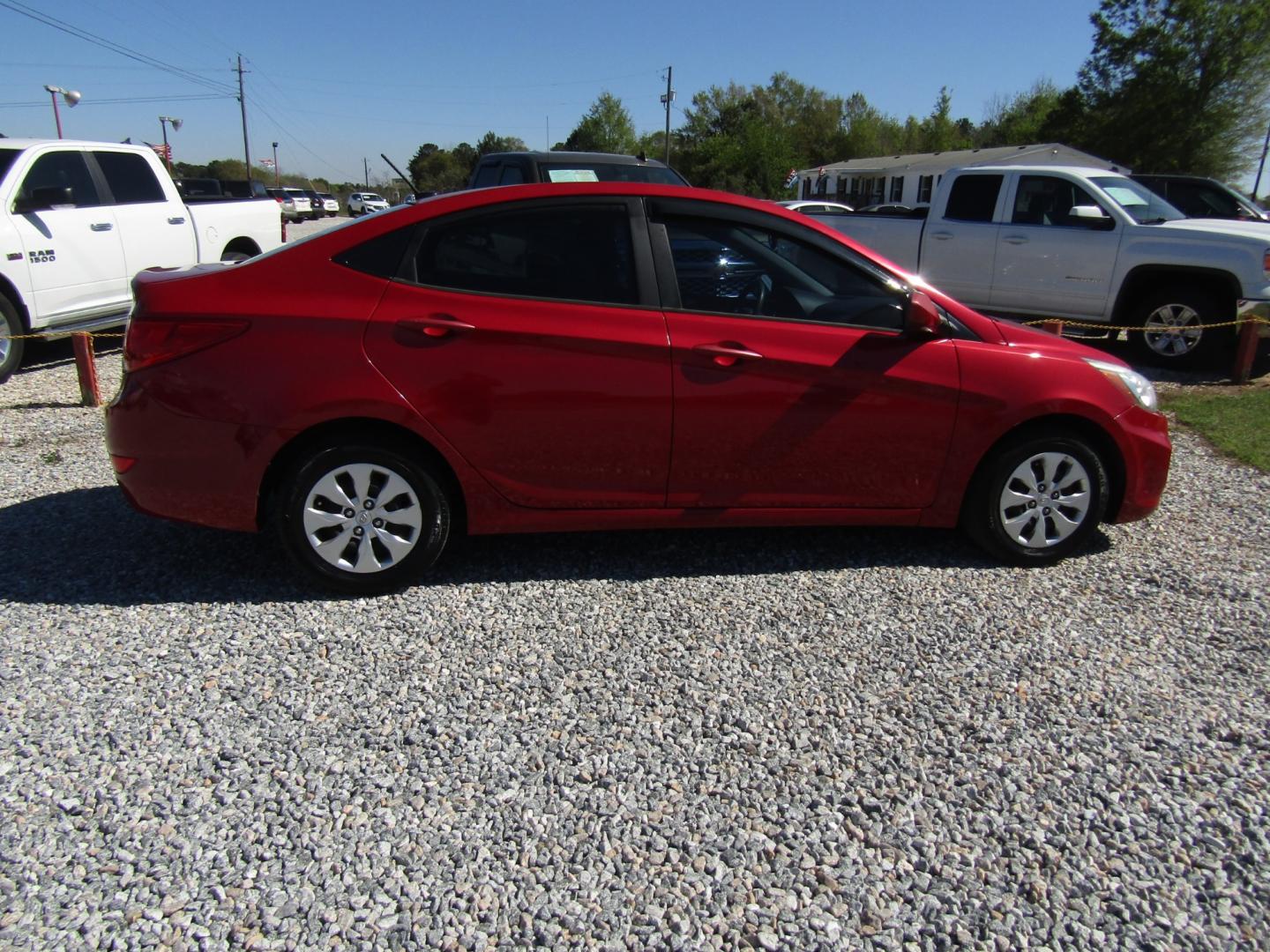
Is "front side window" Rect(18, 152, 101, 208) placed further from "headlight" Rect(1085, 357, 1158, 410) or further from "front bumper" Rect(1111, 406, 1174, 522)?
"front bumper" Rect(1111, 406, 1174, 522)

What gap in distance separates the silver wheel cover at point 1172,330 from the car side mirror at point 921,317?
21.5ft

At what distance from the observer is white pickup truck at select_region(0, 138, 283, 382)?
821 cm

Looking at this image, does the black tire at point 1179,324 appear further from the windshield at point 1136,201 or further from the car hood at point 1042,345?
the car hood at point 1042,345

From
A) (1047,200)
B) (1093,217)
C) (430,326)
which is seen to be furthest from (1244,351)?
(430,326)

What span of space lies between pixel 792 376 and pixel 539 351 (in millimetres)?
1103

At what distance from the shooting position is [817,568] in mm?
4395

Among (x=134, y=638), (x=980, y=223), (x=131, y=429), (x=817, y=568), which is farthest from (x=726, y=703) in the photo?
(x=980, y=223)

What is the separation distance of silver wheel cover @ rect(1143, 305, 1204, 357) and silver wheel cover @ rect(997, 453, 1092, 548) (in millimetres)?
5997

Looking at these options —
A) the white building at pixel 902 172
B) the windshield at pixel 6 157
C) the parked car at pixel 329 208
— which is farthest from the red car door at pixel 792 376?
the parked car at pixel 329 208

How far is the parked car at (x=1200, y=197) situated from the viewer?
51.1 ft

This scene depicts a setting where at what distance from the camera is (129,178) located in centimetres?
948

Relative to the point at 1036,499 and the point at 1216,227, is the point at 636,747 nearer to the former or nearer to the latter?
the point at 1036,499

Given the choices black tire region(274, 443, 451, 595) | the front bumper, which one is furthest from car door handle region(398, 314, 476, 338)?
the front bumper

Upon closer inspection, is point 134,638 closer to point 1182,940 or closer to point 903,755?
point 903,755
